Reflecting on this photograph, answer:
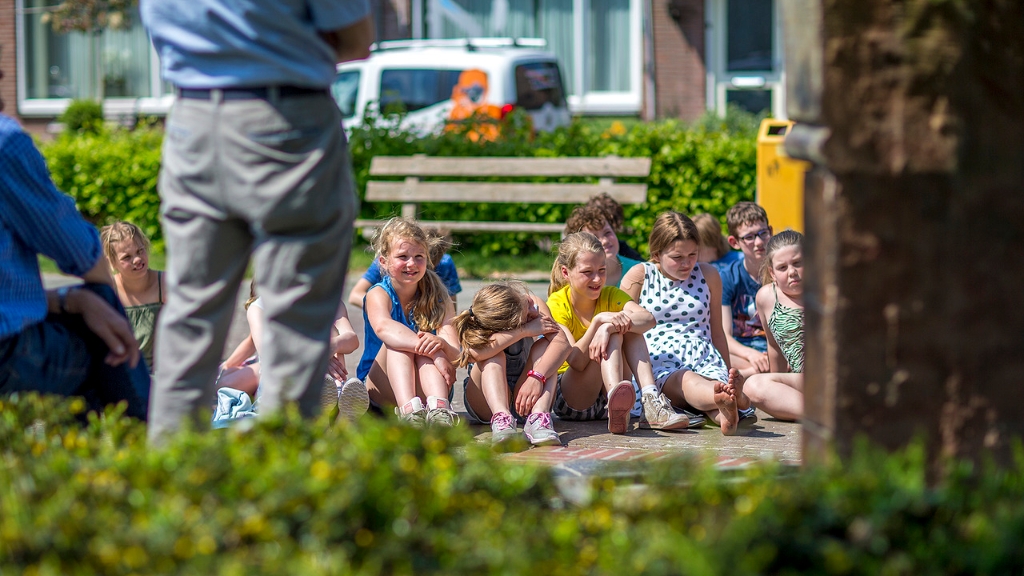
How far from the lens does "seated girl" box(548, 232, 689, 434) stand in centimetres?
547

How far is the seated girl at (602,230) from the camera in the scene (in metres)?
6.63

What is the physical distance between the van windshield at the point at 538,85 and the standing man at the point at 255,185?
12.5m

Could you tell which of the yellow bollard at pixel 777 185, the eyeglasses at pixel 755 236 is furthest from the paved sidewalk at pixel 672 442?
the yellow bollard at pixel 777 185

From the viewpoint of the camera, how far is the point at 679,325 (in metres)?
6.00

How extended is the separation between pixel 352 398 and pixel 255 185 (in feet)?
7.86

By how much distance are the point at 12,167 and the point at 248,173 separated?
78cm

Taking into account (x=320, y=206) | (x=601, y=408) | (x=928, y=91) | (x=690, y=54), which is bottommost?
(x=601, y=408)

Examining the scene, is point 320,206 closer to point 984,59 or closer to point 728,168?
point 984,59

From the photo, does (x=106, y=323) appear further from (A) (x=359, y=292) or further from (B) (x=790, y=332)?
(B) (x=790, y=332)

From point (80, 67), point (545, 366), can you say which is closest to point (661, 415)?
point (545, 366)

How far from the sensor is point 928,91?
2445 mm

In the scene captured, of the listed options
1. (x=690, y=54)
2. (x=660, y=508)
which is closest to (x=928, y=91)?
(x=660, y=508)

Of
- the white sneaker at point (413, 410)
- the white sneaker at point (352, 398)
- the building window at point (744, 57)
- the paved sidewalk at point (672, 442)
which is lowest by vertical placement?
the paved sidewalk at point (672, 442)

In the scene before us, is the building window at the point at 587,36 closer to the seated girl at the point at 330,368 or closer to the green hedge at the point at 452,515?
the seated girl at the point at 330,368
